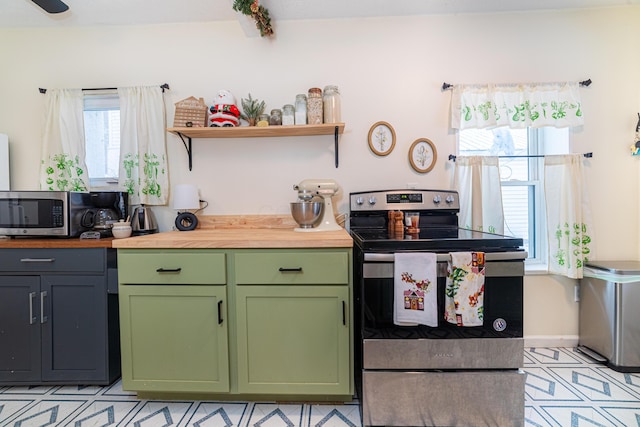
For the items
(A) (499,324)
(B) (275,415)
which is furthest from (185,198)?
(A) (499,324)

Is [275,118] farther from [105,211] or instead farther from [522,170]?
[522,170]

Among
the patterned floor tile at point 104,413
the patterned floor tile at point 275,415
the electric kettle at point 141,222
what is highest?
the electric kettle at point 141,222

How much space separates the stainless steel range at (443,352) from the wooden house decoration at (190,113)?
146 centimetres

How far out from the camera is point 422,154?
2.09 meters

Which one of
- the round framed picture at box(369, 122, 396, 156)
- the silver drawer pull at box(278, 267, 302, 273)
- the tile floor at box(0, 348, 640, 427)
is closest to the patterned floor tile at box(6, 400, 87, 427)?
the tile floor at box(0, 348, 640, 427)

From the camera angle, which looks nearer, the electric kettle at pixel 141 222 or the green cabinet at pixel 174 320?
the green cabinet at pixel 174 320

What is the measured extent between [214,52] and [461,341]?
2.42 meters

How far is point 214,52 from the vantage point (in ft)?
6.91

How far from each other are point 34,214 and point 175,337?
1.15 m

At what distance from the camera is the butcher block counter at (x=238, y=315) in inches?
56.9

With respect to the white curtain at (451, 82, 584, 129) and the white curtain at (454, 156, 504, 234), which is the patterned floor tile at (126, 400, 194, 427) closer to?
the white curtain at (454, 156, 504, 234)

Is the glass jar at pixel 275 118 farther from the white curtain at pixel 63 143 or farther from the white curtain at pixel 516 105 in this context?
the white curtain at pixel 63 143

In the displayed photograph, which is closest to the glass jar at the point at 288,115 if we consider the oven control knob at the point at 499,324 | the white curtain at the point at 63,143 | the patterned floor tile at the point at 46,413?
the white curtain at the point at 63,143

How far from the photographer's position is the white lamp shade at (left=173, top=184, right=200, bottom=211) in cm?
197
